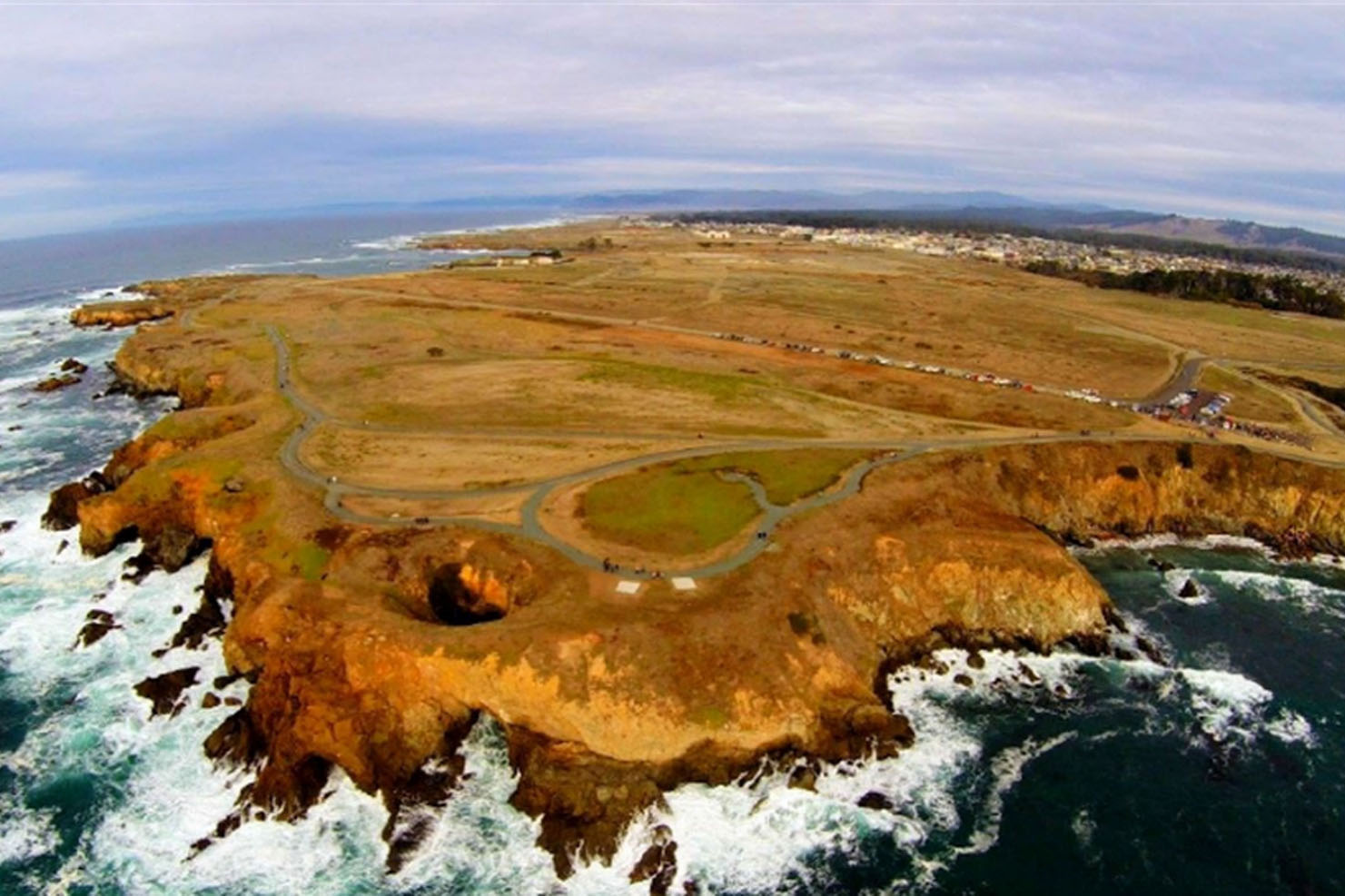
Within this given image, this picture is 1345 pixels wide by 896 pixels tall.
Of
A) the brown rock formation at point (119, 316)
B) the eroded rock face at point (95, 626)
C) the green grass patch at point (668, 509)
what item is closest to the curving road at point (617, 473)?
the green grass patch at point (668, 509)

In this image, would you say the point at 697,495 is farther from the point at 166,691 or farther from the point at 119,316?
the point at 119,316

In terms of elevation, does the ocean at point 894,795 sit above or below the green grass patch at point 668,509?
below

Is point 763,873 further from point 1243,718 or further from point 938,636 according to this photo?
point 1243,718

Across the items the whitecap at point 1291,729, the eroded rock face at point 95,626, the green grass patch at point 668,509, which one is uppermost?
the green grass patch at point 668,509

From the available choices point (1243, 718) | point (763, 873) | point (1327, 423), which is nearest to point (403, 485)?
point (763, 873)

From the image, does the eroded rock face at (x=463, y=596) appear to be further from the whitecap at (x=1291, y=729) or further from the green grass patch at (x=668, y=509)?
the whitecap at (x=1291, y=729)

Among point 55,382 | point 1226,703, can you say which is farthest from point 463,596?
point 55,382
